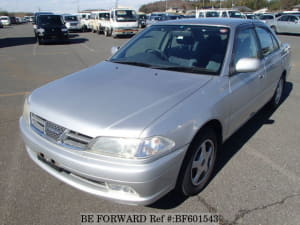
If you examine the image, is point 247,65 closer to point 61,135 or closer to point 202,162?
point 202,162

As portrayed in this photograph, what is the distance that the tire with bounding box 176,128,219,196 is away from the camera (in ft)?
8.27

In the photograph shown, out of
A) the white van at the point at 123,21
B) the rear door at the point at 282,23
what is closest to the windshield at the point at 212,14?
the rear door at the point at 282,23

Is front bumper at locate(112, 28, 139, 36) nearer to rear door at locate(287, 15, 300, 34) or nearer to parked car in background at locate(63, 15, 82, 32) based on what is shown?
parked car in background at locate(63, 15, 82, 32)

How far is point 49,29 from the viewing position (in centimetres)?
1778

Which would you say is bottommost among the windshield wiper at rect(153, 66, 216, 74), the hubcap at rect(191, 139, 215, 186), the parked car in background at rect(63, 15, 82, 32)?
the hubcap at rect(191, 139, 215, 186)

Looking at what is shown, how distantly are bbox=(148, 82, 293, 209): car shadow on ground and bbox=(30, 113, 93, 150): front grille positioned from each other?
38.5 inches

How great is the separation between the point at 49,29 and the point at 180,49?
16.5m

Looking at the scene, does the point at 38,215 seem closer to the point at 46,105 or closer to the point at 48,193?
the point at 48,193

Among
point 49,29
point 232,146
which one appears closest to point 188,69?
point 232,146

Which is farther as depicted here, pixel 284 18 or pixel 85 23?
pixel 85 23

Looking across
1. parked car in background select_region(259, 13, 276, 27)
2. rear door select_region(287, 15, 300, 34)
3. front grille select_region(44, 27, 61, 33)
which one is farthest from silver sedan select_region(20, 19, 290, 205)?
parked car in background select_region(259, 13, 276, 27)

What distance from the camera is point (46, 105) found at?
8.71 feet

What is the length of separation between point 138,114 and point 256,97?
215cm

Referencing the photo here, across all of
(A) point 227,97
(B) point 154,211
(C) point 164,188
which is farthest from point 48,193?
(A) point 227,97
